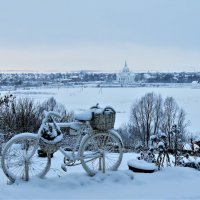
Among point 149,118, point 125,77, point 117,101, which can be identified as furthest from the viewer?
point 125,77

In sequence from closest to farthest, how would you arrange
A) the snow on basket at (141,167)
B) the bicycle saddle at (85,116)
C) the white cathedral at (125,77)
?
the bicycle saddle at (85,116) → the snow on basket at (141,167) → the white cathedral at (125,77)

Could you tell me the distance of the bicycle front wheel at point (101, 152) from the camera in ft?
15.6

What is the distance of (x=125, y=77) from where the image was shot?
135750 millimetres

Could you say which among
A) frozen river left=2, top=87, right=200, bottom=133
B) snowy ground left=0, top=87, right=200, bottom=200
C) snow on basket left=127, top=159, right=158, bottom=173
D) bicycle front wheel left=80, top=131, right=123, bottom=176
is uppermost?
bicycle front wheel left=80, top=131, right=123, bottom=176

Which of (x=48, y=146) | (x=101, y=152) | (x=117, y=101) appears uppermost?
(x=48, y=146)

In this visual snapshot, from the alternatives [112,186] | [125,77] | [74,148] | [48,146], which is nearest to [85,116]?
[74,148]

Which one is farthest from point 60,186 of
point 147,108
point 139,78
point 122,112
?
point 139,78

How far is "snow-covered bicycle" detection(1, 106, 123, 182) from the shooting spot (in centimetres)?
450

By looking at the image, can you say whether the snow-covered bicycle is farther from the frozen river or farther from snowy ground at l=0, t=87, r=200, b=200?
the frozen river

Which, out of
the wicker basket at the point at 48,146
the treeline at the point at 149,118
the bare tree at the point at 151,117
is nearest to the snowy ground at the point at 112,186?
Result: the wicker basket at the point at 48,146

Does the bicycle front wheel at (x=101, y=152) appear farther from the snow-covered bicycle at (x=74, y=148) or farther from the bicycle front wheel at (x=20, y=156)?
the bicycle front wheel at (x=20, y=156)

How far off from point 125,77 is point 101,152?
131581mm

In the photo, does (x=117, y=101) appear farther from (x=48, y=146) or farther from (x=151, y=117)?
(x=48, y=146)

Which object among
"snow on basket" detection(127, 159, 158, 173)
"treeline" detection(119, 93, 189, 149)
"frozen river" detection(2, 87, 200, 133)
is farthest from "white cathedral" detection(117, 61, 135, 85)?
"snow on basket" detection(127, 159, 158, 173)
